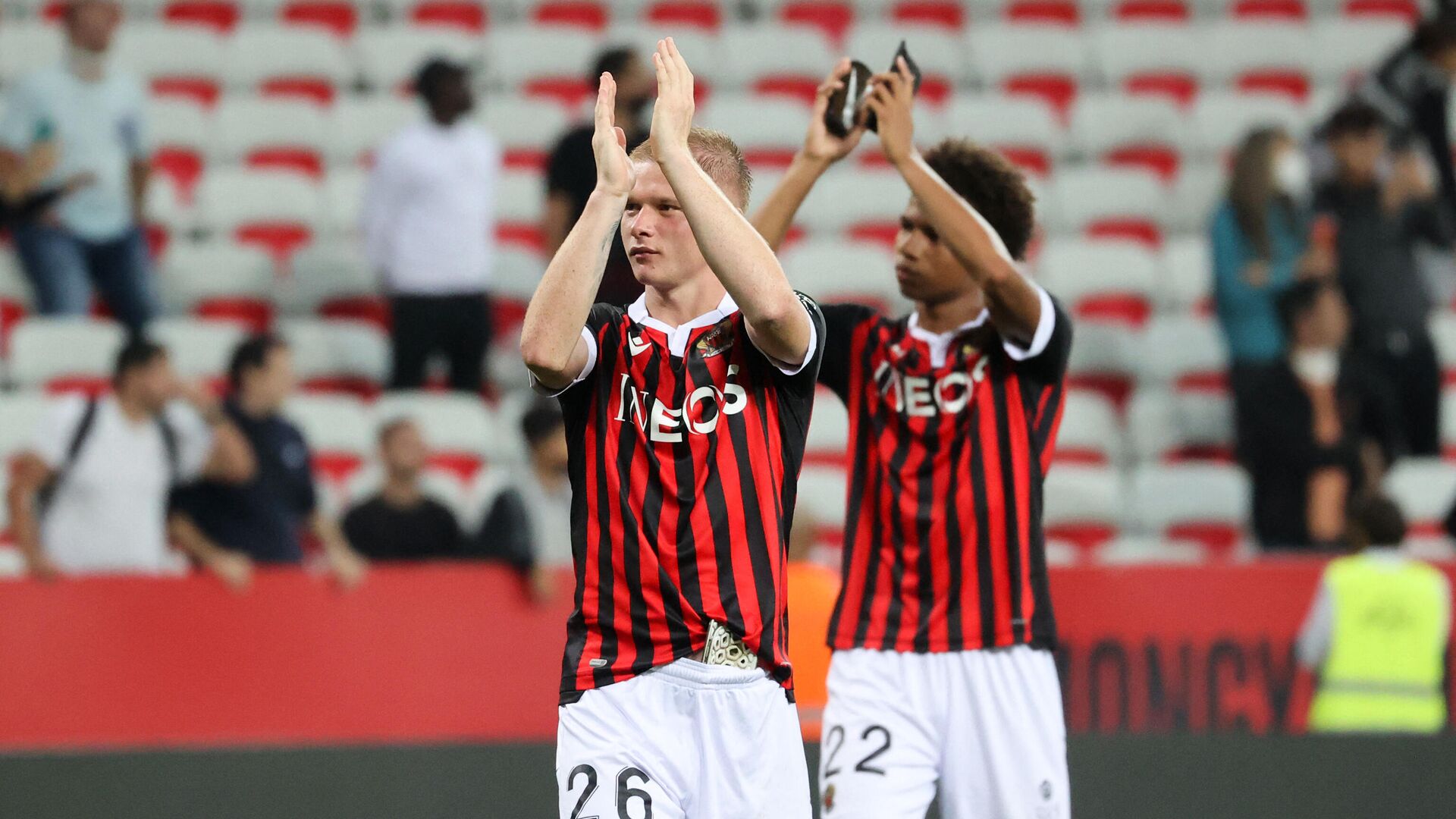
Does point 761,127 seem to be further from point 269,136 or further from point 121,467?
point 121,467

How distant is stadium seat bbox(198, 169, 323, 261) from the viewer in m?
10.3

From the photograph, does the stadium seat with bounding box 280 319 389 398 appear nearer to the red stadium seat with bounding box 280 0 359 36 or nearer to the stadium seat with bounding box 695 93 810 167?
the stadium seat with bounding box 695 93 810 167

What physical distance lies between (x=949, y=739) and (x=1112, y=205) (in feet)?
23.2

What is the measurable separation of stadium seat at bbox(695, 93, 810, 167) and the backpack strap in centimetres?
453

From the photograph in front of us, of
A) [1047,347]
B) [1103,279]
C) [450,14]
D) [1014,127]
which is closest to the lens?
[1047,347]

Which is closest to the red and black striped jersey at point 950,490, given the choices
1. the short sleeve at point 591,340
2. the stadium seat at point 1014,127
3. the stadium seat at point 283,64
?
the short sleeve at point 591,340

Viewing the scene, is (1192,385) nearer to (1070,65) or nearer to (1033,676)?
(1070,65)

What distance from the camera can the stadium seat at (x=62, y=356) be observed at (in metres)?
8.59

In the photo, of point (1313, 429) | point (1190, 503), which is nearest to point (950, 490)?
point (1313, 429)

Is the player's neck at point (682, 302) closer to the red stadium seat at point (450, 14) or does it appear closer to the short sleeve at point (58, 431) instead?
the short sleeve at point (58, 431)

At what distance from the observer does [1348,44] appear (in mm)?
12141

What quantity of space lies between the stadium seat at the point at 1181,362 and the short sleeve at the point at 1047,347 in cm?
529

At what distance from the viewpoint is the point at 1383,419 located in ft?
28.9

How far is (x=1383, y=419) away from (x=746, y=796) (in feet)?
20.3
